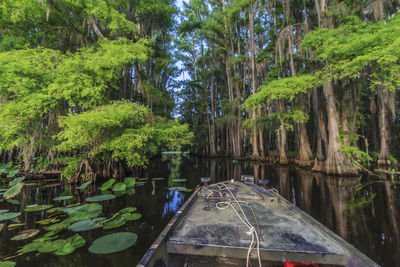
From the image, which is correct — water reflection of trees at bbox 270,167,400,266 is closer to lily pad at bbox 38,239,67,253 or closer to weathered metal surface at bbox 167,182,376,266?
weathered metal surface at bbox 167,182,376,266

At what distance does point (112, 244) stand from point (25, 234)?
8.58ft

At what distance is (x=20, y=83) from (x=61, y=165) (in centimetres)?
706

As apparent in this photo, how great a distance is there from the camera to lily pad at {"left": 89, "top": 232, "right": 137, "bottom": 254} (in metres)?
3.04

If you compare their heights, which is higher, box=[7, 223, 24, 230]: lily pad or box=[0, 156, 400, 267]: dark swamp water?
box=[7, 223, 24, 230]: lily pad

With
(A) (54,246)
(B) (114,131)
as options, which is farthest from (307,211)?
(B) (114,131)

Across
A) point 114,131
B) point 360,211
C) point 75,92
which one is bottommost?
point 360,211

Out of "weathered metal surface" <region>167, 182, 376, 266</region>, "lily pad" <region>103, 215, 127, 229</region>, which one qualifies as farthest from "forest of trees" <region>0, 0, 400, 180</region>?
"weathered metal surface" <region>167, 182, 376, 266</region>

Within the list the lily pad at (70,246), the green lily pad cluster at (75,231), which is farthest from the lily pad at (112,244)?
the lily pad at (70,246)

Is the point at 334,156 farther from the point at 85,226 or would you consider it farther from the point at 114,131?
the point at 114,131

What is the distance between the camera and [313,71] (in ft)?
41.4

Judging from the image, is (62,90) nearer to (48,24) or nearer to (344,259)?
(48,24)

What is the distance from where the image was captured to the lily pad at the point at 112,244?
3043 mm

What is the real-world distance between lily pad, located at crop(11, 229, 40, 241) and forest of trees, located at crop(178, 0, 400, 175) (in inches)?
526

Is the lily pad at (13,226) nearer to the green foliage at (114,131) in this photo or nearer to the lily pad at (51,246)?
the lily pad at (51,246)
